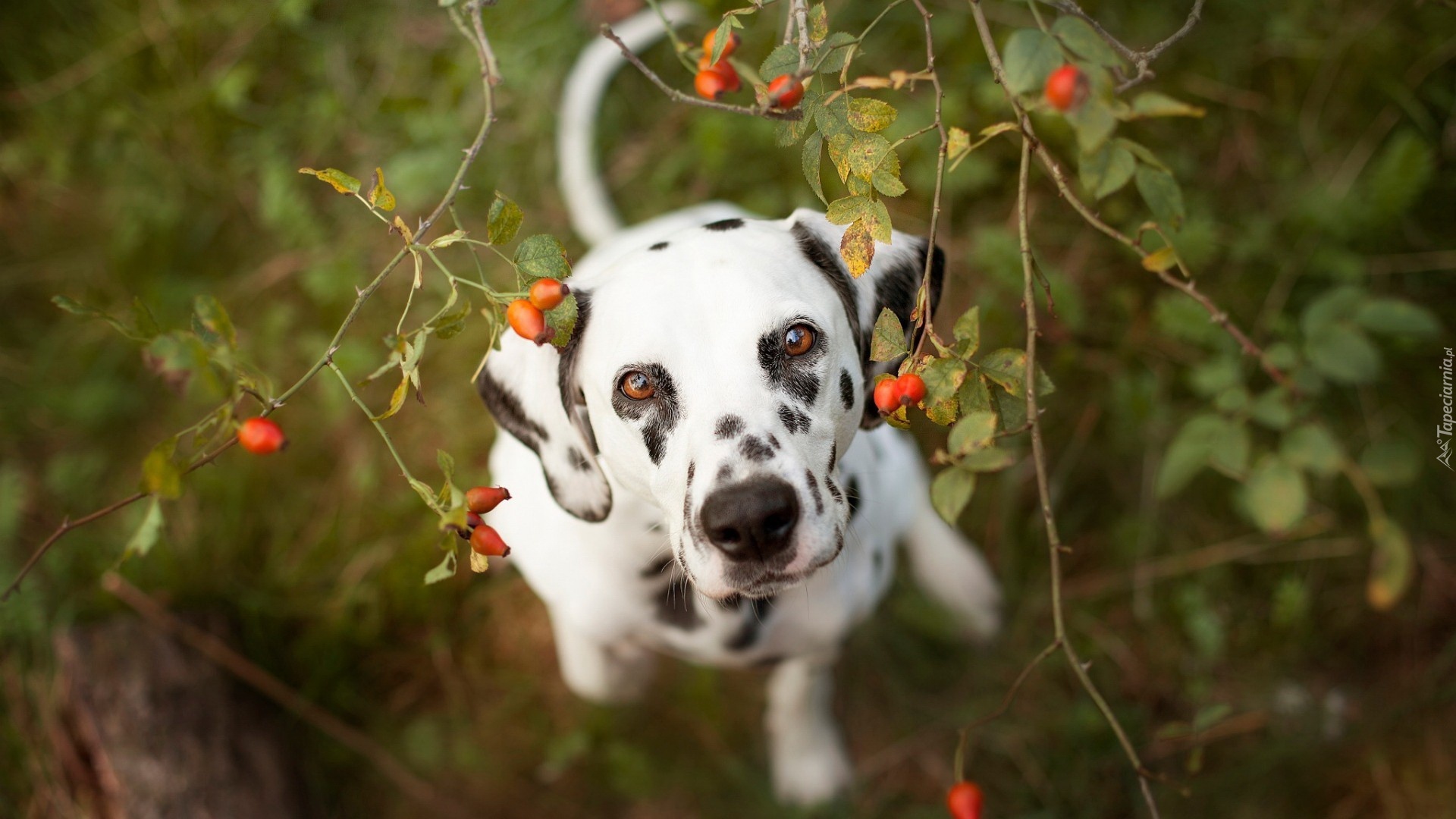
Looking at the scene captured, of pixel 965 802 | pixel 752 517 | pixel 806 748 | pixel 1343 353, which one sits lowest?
pixel 806 748

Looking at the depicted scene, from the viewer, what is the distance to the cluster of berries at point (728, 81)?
5.14ft

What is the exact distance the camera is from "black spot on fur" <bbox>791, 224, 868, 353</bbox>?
1981 mm

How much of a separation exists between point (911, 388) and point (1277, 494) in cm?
87

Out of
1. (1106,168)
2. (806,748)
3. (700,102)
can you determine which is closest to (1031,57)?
(1106,168)

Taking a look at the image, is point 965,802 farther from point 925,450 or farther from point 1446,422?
point 1446,422

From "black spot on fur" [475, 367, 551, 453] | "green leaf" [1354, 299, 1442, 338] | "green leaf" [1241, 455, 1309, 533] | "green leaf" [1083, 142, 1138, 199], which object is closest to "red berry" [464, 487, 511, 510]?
"black spot on fur" [475, 367, 551, 453]

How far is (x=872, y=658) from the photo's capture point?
364cm

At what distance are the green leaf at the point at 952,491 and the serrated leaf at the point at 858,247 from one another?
390 mm

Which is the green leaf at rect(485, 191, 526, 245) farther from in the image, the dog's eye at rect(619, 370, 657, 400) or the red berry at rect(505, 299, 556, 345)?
the dog's eye at rect(619, 370, 657, 400)

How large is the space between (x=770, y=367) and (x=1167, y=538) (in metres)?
2.53

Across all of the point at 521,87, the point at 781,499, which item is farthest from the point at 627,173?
the point at 781,499

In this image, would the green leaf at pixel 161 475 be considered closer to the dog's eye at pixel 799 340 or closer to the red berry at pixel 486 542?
the red berry at pixel 486 542

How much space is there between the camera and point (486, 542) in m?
1.61

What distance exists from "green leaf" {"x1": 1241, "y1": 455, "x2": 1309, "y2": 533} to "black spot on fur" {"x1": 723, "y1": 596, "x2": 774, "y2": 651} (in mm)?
1191
